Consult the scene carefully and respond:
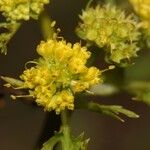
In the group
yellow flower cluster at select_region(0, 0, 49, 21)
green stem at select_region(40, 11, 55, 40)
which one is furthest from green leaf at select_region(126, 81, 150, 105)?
yellow flower cluster at select_region(0, 0, 49, 21)

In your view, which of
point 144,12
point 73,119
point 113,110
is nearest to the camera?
point 113,110

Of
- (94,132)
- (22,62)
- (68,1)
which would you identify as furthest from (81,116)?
(68,1)

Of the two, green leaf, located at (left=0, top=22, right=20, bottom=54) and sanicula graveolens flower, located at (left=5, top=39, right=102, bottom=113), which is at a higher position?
green leaf, located at (left=0, top=22, right=20, bottom=54)

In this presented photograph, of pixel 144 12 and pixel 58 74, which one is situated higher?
pixel 144 12

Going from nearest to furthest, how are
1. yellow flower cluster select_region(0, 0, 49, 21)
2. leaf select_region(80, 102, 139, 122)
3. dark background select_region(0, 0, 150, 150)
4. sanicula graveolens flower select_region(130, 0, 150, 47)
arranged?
leaf select_region(80, 102, 139, 122)
yellow flower cluster select_region(0, 0, 49, 21)
sanicula graveolens flower select_region(130, 0, 150, 47)
dark background select_region(0, 0, 150, 150)

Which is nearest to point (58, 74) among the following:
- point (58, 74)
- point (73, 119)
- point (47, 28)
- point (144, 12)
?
point (58, 74)

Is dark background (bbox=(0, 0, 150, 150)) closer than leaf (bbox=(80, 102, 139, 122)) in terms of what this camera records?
No

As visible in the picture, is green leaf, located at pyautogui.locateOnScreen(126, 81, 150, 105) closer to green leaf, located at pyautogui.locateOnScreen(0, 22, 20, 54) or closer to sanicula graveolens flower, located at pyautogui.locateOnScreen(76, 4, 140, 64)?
sanicula graveolens flower, located at pyautogui.locateOnScreen(76, 4, 140, 64)

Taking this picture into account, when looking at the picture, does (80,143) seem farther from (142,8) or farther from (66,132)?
(142,8)
